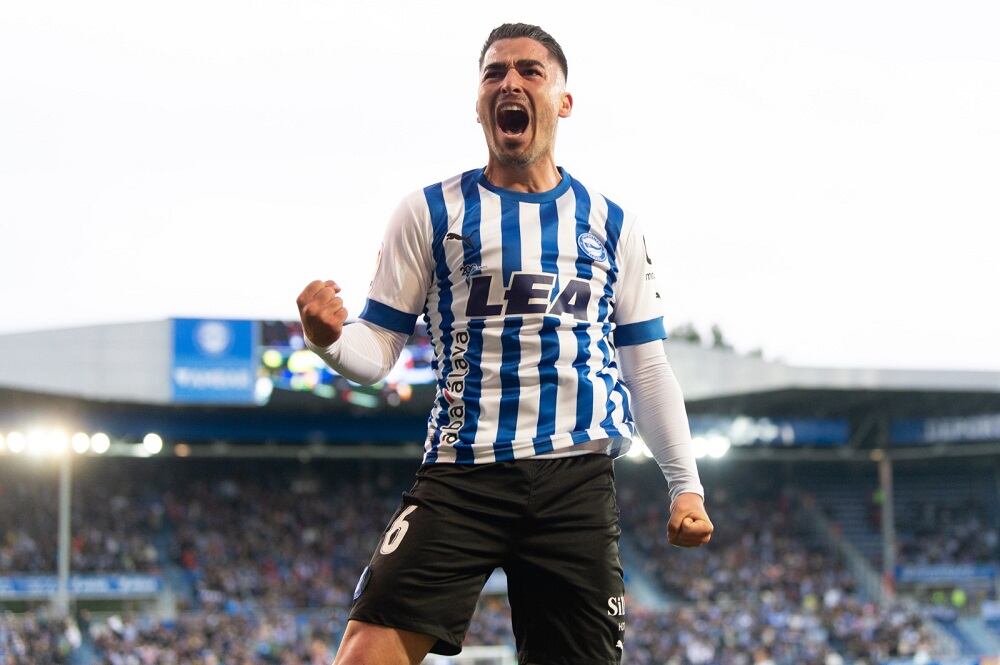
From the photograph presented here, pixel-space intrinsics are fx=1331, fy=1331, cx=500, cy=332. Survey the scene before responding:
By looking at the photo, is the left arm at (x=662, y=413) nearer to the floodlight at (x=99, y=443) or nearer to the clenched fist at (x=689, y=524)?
the clenched fist at (x=689, y=524)

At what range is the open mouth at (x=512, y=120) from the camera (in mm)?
3736

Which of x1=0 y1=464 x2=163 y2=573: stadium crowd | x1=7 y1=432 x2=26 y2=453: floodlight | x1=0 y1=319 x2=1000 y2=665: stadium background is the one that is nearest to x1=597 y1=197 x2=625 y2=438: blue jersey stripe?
x1=0 y1=319 x2=1000 y2=665: stadium background

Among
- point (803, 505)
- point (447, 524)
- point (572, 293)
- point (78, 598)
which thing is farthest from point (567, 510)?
point (803, 505)

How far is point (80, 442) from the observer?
28562mm

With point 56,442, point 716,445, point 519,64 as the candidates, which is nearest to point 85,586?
point 56,442

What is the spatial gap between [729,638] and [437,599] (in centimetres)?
2290

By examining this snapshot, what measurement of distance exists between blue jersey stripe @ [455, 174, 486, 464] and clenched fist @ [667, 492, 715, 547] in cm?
62

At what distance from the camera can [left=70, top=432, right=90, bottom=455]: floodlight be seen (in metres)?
28.5

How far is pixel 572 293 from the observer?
3.68 metres

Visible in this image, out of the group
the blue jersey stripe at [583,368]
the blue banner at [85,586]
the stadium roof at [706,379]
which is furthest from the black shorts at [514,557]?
the blue banner at [85,586]

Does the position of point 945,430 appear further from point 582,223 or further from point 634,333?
point 582,223

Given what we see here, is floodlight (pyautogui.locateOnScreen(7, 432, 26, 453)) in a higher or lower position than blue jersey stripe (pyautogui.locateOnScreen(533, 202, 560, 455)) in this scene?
lower

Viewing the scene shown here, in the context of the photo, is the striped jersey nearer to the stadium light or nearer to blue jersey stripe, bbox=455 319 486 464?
blue jersey stripe, bbox=455 319 486 464

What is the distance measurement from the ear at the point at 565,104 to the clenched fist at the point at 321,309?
3.14 feet
